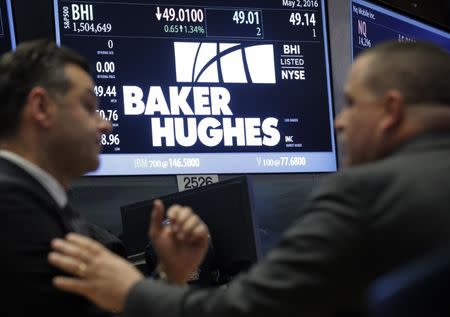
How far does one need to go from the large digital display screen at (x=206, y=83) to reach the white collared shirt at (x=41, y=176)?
176 centimetres

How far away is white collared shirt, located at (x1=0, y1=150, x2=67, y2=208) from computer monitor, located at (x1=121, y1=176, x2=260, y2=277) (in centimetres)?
103

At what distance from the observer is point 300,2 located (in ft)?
14.2

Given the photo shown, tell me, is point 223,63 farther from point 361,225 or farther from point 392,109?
point 361,225

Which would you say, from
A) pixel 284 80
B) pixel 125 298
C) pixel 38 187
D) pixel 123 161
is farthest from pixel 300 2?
pixel 125 298

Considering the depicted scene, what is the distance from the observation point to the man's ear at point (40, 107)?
200cm

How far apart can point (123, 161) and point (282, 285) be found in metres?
2.46

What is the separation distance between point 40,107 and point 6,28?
1.73m

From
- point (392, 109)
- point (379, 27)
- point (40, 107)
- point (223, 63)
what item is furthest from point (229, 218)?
point (379, 27)

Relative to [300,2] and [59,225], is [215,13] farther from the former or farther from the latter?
[59,225]

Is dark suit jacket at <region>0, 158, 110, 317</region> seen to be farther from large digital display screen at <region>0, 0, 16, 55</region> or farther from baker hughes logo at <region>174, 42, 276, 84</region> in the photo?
baker hughes logo at <region>174, 42, 276, 84</region>

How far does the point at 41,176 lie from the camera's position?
195 cm

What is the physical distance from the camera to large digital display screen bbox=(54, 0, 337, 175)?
3.83 metres

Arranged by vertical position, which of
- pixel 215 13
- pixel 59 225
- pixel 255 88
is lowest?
pixel 59 225

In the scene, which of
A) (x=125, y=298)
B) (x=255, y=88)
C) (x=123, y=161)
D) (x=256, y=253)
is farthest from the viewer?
(x=255, y=88)
